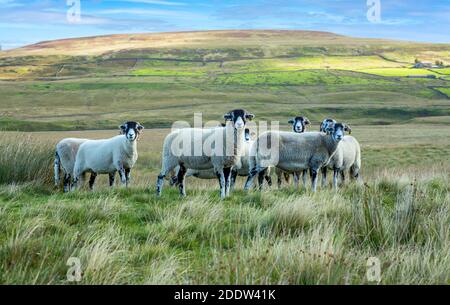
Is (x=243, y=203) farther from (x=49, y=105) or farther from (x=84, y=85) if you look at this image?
(x=84, y=85)

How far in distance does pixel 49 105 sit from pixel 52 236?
101581 millimetres

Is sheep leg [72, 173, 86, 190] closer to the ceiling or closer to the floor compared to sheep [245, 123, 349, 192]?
closer to the floor

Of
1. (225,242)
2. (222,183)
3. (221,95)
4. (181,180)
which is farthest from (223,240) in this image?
(221,95)

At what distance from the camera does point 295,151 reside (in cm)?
1453

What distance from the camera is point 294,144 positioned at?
1458 cm

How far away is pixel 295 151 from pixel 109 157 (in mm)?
5385

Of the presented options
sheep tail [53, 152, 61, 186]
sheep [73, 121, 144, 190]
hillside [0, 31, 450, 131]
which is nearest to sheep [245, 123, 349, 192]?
sheep [73, 121, 144, 190]

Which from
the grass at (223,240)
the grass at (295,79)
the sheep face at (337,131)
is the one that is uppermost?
the grass at (295,79)

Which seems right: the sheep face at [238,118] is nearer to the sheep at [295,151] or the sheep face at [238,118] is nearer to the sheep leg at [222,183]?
the sheep leg at [222,183]

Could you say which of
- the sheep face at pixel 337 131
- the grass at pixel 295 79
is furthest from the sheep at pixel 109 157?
the grass at pixel 295 79

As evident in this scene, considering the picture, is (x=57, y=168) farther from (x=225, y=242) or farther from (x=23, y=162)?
(x=225, y=242)

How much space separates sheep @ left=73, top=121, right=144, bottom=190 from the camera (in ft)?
49.0

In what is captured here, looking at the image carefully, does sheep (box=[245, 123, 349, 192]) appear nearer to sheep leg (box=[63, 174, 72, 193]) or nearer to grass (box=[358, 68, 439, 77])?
sheep leg (box=[63, 174, 72, 193])

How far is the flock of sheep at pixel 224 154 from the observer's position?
13.1 m
